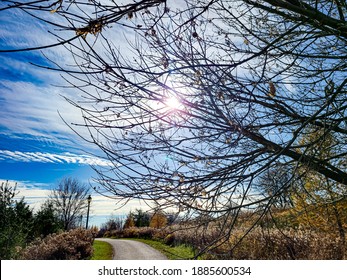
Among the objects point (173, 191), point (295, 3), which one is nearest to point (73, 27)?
point (173, 191)

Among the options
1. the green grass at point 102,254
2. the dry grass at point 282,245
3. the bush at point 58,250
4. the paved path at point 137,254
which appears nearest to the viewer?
the dry grass at point 282,245

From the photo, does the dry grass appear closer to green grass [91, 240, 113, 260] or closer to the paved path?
the paved path

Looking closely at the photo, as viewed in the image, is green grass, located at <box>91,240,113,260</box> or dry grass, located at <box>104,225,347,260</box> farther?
green grass, located at <box>91,240,113,260</box>

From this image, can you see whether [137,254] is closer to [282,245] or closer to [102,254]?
[102,254]

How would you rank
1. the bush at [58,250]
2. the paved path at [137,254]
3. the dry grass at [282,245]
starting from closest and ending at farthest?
the dry grass at [282,245] → the bush at [58,250] → the paved path at [137,254]

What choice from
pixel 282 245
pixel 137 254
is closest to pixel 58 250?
pixel 137 254

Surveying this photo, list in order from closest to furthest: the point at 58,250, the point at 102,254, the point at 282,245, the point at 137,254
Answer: the point at 282,245 < the point at 58,250 < the point at 137,254 < the point at 102,254

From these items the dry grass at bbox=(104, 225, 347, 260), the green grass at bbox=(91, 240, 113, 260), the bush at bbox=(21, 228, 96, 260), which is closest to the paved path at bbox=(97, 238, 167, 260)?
the green grass at bbox=(91, 240, 113, 260)

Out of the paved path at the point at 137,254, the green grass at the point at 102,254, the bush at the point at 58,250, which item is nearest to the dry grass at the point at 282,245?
the paved path at the point at 137,254

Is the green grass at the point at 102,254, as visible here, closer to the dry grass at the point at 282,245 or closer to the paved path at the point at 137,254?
the paved path at the point at 137,254

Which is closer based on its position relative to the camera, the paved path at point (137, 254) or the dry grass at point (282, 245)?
the dry grass at point (282, 245)

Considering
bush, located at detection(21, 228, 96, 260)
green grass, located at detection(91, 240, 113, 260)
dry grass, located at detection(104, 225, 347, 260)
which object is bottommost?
green grass, located at detection(91, 240, 113, 260)

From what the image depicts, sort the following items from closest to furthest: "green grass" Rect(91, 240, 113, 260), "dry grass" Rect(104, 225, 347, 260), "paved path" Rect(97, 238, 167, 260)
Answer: "dry grass" Rect(104, 225, 347, 260), "paved path" Rect(97, 238, 167, 260), "green grass" Rect(91, 240, 113, 260)

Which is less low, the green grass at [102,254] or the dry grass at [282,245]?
the dry grass at [282,245]
